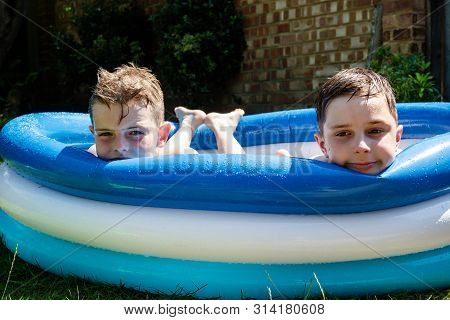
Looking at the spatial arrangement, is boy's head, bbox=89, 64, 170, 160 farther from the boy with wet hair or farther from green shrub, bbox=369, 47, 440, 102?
green shrub, bbox=369, 47, 440, 102

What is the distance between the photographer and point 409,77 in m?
4.04

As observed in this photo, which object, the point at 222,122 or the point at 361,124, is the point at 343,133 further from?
the point at 222,122

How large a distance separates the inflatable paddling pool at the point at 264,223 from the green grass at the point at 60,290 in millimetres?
31

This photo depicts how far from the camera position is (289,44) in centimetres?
548

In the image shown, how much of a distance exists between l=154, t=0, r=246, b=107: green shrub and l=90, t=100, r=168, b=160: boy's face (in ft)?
A: 10.3

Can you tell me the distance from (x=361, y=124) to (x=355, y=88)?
5.2 inches

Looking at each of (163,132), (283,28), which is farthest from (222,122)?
(283,28)

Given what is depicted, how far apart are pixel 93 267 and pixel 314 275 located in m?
0.79

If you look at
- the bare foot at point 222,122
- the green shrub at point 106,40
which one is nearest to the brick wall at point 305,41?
the green shrub at point 106,40

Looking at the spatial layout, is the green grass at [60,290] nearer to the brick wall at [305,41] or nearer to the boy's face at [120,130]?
the boy's face at [120,130]

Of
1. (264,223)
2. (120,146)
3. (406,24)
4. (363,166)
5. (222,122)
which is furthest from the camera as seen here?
(406,24)

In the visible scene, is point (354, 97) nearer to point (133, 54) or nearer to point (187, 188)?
point (187, 188)

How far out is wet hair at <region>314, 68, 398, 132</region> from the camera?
2.09 meters

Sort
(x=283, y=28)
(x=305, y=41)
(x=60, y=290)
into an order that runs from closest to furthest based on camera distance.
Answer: (x=60, y=290) → (x=305, y=41) → (x=283, y=28)
